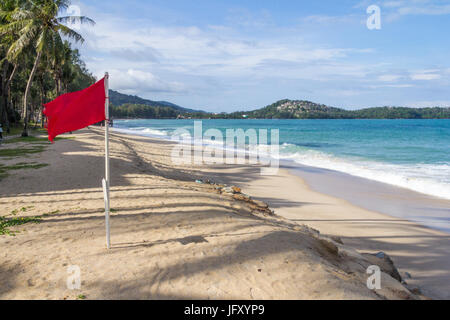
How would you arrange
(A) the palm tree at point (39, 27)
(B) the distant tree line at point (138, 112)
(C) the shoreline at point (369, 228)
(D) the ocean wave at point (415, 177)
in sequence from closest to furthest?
1. (C) the shoreline at point (369, 228)
2. (D) the ocean wave at point (415, 177)
3. (A) the palm tree at point (39, 27)
4. (B) the distant tree line at point (138, 112)

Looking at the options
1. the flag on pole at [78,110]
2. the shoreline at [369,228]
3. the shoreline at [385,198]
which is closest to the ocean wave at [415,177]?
the shoreline at [385,198]

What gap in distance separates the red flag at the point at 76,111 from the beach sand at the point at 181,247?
6.35 ft

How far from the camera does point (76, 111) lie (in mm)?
4574

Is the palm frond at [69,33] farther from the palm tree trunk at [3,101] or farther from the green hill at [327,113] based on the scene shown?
the green hill at [327,113]

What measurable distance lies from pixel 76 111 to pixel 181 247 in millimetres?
2676

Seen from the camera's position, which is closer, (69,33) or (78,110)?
(78,110)

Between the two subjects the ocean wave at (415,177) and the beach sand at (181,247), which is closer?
the beach sand at (181,247)

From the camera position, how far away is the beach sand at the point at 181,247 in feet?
12.9

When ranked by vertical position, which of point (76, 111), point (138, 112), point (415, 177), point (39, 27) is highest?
point (138, 112)

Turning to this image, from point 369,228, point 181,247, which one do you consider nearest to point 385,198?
point 369,228

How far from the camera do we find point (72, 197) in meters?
7.99

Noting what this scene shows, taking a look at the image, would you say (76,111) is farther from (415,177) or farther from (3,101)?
(3,101)
